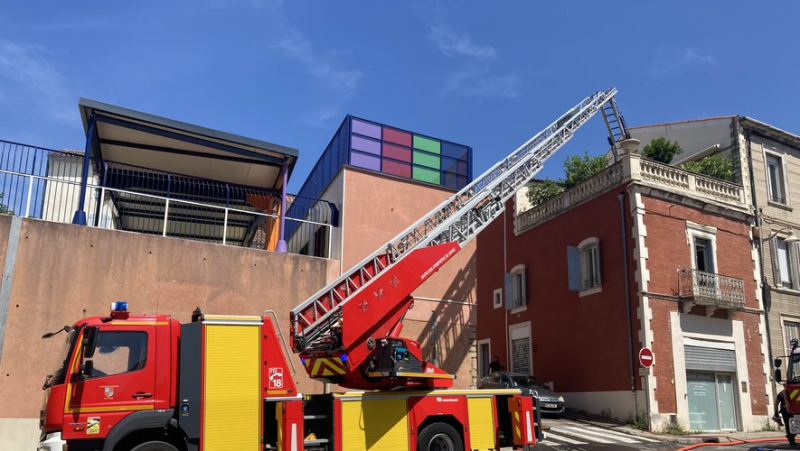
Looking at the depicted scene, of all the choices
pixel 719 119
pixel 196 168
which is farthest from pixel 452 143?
pixel 719 119

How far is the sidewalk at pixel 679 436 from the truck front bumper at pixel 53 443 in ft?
46.5

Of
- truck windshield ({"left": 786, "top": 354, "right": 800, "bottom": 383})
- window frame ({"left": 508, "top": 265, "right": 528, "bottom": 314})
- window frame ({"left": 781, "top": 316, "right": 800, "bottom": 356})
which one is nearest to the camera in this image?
truck windshield ({"left": 786, "top": 354, "right": 800, "bottom": 383})

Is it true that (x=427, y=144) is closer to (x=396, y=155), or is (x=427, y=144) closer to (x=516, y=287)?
(x=396, y=155)

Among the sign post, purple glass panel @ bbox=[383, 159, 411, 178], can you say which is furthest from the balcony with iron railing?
purple glass panel @ bbox=[383, 159, 411, 178]

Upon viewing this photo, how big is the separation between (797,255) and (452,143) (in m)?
16.1

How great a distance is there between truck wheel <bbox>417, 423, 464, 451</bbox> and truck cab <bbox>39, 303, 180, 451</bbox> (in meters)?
4.38

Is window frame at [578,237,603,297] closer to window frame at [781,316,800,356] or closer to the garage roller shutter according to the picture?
the garage roller shutter

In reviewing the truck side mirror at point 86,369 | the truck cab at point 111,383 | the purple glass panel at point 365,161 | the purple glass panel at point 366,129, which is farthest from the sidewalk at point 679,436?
the truck side mirror at point 86,369

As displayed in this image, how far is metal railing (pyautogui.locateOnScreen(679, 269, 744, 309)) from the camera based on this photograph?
22.3 metres

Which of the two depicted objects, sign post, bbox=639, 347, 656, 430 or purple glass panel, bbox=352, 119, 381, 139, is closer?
sign post, bbox=639, 347, 656, 430

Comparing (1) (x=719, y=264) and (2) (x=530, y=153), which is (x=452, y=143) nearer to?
(2) (x=530, y=153)

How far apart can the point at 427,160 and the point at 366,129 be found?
2.27 m

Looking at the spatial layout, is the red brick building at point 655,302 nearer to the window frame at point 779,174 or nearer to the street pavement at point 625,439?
the street pavement at point 625,439

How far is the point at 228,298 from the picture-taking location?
15.6 metres
